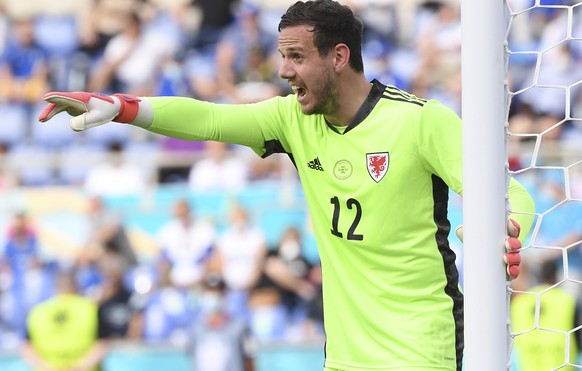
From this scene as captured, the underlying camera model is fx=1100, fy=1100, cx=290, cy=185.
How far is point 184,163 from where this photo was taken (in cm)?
1113

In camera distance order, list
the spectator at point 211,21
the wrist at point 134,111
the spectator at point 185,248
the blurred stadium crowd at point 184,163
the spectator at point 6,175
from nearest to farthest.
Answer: the wrist at point 134,111
the blurred stadium crowd at point 184,163
the spectator at point 185,248
the spectator at point 6,175
the spectator at point 211,21

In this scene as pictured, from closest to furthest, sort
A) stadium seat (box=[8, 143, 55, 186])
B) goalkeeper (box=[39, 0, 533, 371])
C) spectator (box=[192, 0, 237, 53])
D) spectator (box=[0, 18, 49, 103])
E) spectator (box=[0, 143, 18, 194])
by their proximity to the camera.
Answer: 1. goalkeeper (box=[39, 0, 533, 371])
2. spectator (box=[0, 143, 18, 194])
3. stadium seat (box=[8, 143, 55, 186])
4. spectator (box=[0, 18, 49, 103])
5. spectator (box=[192, 0, 237, 53])

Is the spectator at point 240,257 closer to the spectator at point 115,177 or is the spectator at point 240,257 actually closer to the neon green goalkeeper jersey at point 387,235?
the spectator at point 115,177

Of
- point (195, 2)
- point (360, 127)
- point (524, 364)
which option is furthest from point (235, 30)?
point (360, 127)

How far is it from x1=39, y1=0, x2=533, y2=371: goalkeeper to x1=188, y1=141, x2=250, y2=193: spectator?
251 inches

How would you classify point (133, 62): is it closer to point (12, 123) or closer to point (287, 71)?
point (12, 123)

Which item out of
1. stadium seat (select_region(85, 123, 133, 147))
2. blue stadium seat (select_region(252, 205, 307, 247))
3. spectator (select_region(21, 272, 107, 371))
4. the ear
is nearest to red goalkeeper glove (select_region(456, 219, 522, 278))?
the ear

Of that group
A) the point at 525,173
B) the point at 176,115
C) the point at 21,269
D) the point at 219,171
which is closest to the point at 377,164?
the point at 176,115

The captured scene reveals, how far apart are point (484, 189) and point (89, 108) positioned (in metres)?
1.50

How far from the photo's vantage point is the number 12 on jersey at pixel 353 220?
4195 mm

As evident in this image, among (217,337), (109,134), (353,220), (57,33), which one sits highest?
(57,33)

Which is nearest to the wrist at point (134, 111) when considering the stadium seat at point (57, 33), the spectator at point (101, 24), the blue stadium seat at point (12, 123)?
the blue stadium seat at point (12, 123)

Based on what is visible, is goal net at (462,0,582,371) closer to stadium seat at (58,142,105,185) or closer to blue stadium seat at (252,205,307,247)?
blue stadium seat at (252,205,307,247)

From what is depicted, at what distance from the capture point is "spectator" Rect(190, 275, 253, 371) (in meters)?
9.65
